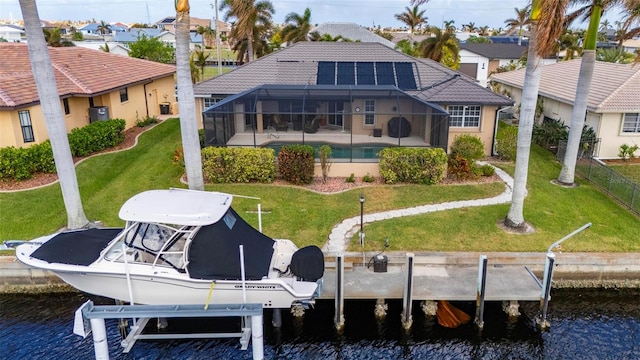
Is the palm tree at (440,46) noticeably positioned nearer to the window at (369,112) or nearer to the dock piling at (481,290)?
the window at (369,112)

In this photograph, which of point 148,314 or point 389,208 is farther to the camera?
point 389,208

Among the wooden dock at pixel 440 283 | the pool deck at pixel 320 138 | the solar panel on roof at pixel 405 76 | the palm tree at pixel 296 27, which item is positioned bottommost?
the wooden dock at pixel 440 283

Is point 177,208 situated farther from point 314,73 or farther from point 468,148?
point 314,73

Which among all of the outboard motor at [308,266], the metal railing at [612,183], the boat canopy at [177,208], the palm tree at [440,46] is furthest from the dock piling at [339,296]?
the palm tree at [440,46]

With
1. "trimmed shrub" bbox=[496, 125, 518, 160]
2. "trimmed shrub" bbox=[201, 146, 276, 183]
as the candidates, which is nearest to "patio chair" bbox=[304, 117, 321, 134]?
"trimmed shrub" bbox=[201, 146, 276, 183]

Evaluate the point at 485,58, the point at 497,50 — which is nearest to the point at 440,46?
the point at 485,58

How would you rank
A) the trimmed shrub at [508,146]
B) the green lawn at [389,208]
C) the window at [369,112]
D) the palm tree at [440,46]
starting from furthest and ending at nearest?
the palm tree at [440,46] → the trimmed shrub at [508,146] → the window at [369,112] → the green lawn at [389,208]
